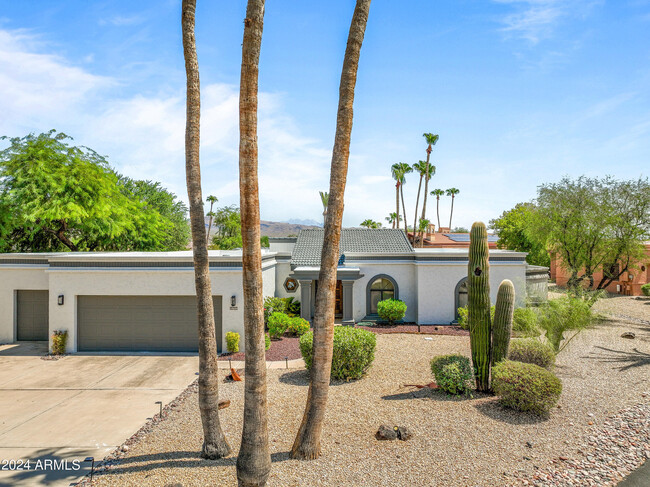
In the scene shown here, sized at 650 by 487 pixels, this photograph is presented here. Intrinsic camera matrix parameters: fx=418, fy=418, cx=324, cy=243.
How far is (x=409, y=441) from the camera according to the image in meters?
7.88

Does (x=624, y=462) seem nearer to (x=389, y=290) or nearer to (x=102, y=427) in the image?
(x=102, y=427)

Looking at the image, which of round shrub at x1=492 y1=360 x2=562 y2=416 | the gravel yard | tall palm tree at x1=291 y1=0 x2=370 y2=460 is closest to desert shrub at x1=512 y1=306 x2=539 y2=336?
the gravel yard

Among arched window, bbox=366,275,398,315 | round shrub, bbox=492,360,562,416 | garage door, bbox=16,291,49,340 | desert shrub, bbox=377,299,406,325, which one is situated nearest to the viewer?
round shrub, bbox=492,360,562,416

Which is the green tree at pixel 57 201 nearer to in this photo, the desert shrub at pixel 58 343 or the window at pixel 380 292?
the desert shrub at pixel 58 343

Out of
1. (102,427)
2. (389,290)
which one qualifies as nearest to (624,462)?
(102,427)

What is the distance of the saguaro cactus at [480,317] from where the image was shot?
10.4m

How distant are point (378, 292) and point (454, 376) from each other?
10.8 meters

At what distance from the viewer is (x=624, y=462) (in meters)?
7.64

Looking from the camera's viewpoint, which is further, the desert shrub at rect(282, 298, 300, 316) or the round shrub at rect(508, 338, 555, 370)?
the desert shrub at rect(282, 298, 300, 316)

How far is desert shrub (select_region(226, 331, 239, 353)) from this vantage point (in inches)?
589

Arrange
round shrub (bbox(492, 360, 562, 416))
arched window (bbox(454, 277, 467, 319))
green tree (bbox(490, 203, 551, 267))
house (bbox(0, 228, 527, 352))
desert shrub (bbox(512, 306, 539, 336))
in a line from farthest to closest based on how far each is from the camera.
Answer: green tree (bbox(490, 203, 551, 267)), arched window (bbox(454, 277, 467, 319)), house (bbox(0, 228, 527, 352)), desert shrub (bbox(512, 306, 539, 336)), round shrub (bbox(492, 360, 562, 416))

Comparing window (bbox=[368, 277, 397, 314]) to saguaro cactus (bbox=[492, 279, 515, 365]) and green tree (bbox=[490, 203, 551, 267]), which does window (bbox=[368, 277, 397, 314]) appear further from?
green tree (bbox=[490, 203, 551, 267])

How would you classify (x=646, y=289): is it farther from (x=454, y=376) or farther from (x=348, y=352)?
(x=348, y=352)

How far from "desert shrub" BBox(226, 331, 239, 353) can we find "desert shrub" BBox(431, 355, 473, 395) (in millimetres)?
7416
